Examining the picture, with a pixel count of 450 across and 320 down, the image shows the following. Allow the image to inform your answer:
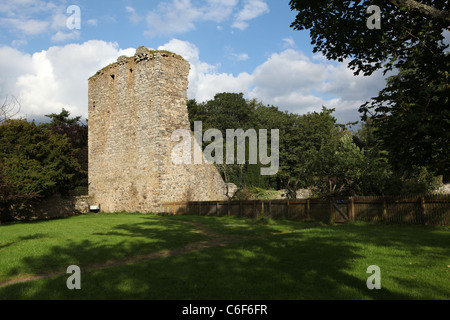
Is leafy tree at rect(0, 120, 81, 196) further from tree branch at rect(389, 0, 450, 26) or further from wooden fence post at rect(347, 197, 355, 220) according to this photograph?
tree branch at rect(389, 0, 450, 26)

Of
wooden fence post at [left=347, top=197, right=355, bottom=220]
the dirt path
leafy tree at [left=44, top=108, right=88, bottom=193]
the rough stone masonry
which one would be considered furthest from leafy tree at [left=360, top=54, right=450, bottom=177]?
leafy tree at [left=44, top=108, right=88, bottom=193]

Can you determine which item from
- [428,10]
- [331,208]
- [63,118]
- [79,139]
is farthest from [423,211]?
[63,118]

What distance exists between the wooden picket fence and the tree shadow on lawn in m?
6.96

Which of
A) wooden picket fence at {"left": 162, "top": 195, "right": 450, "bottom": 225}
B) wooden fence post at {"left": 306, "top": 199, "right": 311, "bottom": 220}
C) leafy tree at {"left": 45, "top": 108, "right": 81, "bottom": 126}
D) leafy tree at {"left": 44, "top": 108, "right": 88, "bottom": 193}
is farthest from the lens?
leafy tree at {"left": 45, "top": 108, "right": 81, "bottom": 126}

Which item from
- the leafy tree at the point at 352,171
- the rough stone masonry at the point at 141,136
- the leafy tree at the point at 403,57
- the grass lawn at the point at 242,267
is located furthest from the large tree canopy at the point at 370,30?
the rough stone masonry at the point at 141,136

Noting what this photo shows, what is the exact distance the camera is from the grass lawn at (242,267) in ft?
16.4

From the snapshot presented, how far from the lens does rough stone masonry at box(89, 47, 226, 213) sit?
2181cm

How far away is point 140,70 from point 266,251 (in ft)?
61.5

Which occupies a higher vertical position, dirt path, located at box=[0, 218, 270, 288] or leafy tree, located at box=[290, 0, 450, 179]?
leafy tree, located at box=[290, 0, 450, 179]

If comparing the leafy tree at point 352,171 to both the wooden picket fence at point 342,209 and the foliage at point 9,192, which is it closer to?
the wooden picket fence at point 342,209

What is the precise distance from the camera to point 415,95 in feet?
22.8

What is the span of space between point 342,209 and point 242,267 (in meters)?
10.3

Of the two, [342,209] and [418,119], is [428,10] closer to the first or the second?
[418,119]
